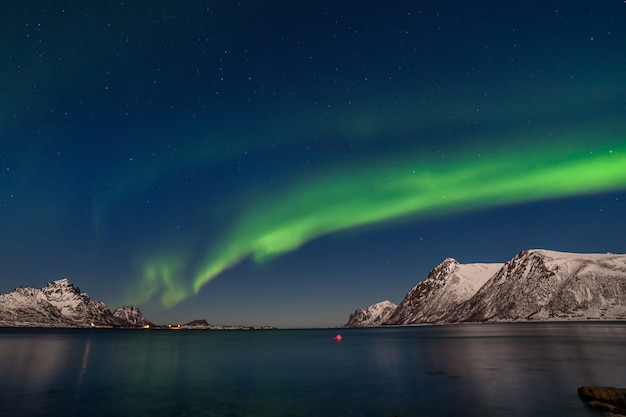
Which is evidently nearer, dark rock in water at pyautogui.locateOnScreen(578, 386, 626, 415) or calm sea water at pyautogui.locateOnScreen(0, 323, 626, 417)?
dark rock in water at pyautogui.locateOnScreen(578, 386, 626, 415)

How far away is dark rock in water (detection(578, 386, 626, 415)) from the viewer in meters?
28.1


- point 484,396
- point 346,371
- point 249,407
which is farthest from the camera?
point 346,371

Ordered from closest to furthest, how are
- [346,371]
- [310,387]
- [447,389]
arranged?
[447,389] → [310,387] → [346,371]

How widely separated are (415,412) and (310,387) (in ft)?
54.3

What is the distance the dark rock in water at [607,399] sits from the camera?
92.1 ft

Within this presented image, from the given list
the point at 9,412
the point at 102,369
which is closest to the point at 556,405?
the point at 9,412

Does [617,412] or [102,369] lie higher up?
[102,369]

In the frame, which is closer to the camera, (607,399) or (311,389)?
(607,399)

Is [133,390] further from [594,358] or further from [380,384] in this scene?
[594,358]

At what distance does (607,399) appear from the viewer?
97.5ft

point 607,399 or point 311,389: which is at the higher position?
point 311,389

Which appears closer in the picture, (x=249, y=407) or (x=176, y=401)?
(x=249, y=407)

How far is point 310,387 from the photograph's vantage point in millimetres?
44312

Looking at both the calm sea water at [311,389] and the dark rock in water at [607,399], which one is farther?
the calm sea water at [311,389]
